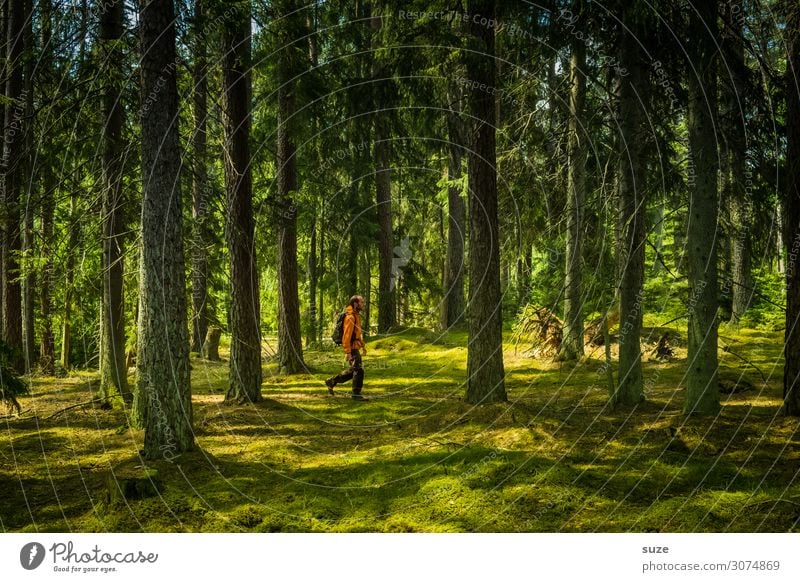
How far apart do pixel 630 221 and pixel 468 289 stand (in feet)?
9.36

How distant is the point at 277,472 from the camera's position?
26.6 feet

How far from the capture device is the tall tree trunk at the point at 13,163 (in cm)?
1176

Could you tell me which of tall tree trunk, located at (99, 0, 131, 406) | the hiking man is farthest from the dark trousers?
tall tree trunk, located at (99, 0, 131, 406)

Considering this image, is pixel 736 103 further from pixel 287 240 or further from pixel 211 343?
pixel 211 343

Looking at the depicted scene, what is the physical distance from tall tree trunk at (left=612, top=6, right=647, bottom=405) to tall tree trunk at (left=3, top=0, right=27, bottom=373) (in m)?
9.41

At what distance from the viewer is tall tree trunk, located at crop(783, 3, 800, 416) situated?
27.5 ft

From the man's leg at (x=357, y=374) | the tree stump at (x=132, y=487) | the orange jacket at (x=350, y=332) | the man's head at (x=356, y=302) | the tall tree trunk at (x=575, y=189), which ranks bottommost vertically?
the tree stump at (x=132, y=487)

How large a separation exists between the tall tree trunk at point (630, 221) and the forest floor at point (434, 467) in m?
0.58

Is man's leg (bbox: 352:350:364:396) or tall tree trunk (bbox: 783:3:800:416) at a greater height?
tall tree trunk (bbox: 783:3:800:416)

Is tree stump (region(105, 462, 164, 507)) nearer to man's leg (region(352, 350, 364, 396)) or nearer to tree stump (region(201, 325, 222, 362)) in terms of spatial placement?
man's leg (region(352, 350, 364, 396))

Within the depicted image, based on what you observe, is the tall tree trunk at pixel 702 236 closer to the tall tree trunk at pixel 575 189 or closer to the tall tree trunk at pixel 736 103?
the tall tree trunk at pixel 736 103

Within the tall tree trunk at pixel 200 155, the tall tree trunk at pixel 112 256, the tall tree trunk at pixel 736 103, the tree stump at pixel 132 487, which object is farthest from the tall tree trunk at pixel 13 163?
the tall tree trunk at pixel 736 103
